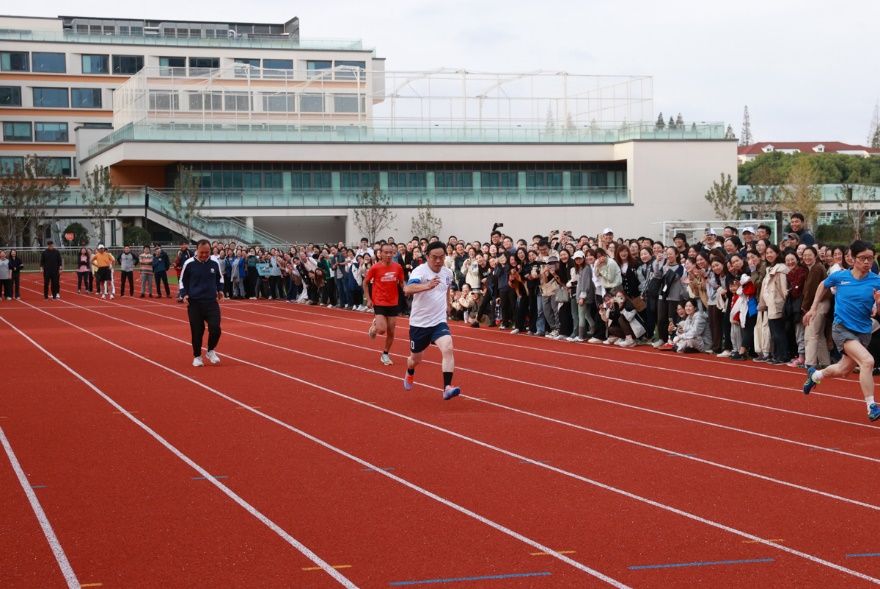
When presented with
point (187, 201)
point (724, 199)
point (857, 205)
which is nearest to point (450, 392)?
point (187, 201)

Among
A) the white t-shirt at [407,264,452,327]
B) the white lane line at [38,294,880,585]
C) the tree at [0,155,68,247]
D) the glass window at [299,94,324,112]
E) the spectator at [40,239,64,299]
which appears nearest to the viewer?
the white lane line at [38,294,880,585]

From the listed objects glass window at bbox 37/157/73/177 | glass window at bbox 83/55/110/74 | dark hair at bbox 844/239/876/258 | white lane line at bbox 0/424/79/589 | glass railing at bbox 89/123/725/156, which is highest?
glass window at bbox 83/55/110/74

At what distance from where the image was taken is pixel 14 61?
9006 centimetres

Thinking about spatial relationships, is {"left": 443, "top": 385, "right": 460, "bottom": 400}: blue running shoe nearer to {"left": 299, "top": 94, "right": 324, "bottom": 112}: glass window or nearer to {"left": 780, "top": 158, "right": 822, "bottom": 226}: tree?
{"left": 299, "top": 94, "right": 324, "bottom": 112}: glass window

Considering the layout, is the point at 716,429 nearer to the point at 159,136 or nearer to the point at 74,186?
the point at 159,136

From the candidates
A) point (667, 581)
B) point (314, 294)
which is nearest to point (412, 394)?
point (667, 581)

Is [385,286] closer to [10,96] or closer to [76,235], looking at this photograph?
[76,235]

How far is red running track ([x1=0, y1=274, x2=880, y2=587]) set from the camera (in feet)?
24.2

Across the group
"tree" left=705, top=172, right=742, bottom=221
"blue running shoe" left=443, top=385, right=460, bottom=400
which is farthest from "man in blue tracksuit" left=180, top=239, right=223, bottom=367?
"tree" left=705, top=172, right=742, bottom=221

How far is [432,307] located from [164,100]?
190ft

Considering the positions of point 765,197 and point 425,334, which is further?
point 765,197

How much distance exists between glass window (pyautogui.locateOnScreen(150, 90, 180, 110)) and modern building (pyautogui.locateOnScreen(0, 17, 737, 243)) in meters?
0.08

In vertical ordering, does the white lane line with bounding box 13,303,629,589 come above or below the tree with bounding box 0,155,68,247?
below

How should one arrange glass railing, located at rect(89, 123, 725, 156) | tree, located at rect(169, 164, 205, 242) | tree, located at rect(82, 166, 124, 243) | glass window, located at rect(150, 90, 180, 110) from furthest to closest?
glass window, located at rect(150, 90, 180, 110)
glass railing, located at rect(89, 123, 725, 156)
tree, located at rect(82, 166, 124, 243)
tree, located at rect(169, 164, 205, 242)
